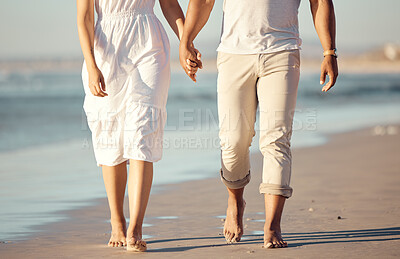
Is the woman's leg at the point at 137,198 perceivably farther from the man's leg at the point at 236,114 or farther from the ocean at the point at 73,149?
the ocean at the point at 73,149

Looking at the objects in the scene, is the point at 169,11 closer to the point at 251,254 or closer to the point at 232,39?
the point at 232,39

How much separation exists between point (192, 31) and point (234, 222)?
120cm

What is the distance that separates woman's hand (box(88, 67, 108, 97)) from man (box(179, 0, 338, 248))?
549 millimetres

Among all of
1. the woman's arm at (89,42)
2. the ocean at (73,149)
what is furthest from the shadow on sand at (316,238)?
the ocean at (73,149)

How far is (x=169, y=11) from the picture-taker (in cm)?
409

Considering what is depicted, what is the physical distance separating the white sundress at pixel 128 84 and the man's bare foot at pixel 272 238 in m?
0.79

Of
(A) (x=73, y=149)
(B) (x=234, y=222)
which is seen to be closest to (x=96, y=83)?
(B) (x=234, y=222)

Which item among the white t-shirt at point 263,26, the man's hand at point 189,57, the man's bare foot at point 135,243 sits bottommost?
the man's bare foot at point 135,243

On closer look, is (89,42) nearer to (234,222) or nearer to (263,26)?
(263,26)

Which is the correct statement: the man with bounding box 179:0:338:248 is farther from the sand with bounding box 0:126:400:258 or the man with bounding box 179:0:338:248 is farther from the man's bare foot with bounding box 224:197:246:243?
the sand with bounding box 0:126:400:258

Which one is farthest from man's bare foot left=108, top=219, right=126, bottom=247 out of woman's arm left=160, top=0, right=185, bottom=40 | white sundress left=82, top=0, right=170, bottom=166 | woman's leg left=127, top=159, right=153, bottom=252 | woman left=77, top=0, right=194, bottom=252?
woman's arm left=160, top=0, right=185, bottom=40

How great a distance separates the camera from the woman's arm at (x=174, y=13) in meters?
4.08

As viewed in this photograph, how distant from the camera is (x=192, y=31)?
12.8 feet

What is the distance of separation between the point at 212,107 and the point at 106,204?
11.9 meters
